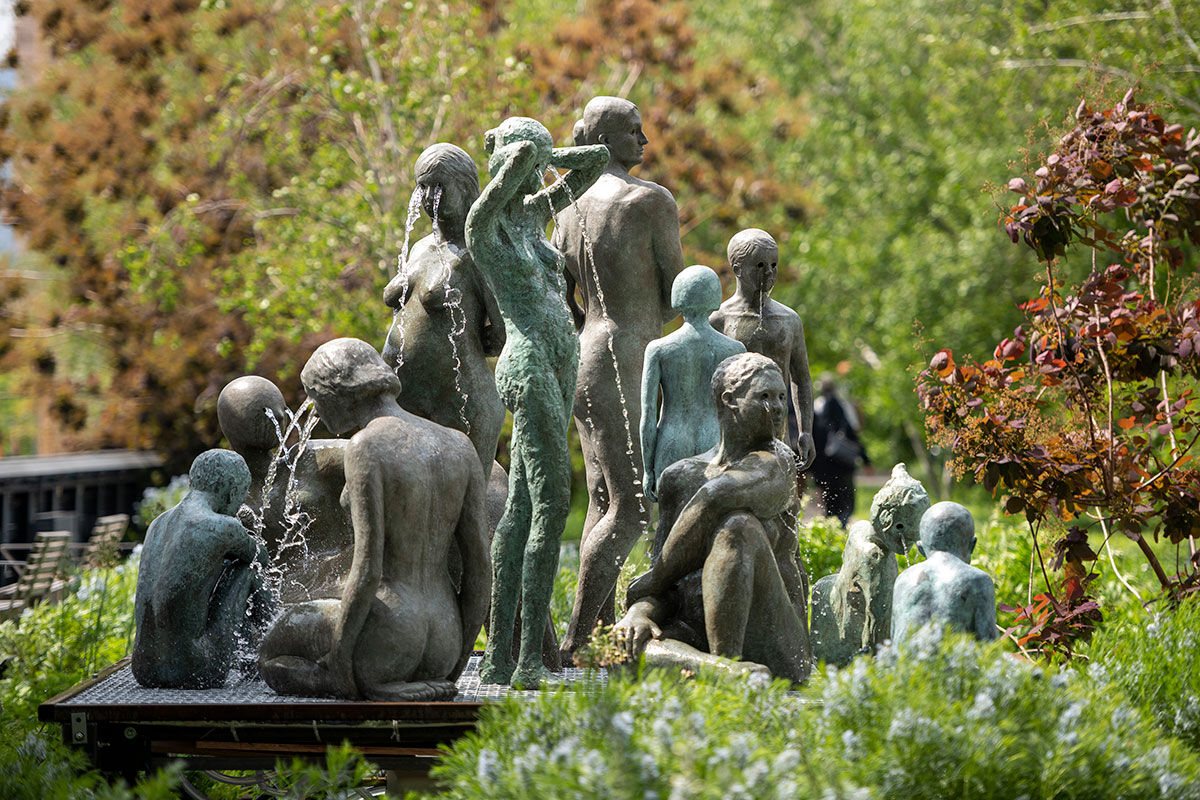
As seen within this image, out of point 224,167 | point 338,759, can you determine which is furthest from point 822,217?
point 338,759

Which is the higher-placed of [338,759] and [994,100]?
[994,100]

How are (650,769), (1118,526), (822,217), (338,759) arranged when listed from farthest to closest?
(822,217) < (1118,526) < (338,759) < (650,769)

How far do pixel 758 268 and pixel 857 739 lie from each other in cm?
325

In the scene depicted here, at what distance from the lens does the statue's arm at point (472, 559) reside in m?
5.55

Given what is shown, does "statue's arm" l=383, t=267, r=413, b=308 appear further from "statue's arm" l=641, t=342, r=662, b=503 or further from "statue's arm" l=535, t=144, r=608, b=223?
"statue's arm" l=641, t=342, r=662, b=503

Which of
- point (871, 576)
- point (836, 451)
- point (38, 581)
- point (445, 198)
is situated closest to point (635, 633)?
point (871, 576)

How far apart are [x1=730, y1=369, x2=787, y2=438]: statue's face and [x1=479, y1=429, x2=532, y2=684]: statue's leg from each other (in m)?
1.13

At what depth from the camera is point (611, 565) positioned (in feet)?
21.5

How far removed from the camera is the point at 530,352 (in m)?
5.69

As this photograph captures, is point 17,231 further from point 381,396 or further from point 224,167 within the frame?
point 381,396

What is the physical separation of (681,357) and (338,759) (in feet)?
9.06

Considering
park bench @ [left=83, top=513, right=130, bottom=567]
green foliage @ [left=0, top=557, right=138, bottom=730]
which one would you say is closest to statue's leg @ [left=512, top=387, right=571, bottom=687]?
green foliage @ [left=0, top=557, right=138, bottom=730]

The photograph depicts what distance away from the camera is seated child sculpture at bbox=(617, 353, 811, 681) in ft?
16.5

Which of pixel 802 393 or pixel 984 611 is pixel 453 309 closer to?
pixel 802 393
